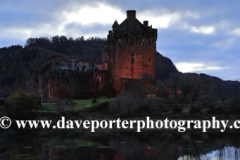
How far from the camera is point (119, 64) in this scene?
75.1 metres

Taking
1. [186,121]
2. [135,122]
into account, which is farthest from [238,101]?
[135,122]

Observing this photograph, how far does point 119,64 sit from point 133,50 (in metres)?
4.01

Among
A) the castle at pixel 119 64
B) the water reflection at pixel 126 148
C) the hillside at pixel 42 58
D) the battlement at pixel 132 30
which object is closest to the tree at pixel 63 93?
the castle at pixel 119 64

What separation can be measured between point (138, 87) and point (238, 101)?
2144cm

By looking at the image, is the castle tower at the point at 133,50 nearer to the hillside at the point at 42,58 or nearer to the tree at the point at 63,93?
the tree at the point at 63,93

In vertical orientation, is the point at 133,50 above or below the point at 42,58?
below

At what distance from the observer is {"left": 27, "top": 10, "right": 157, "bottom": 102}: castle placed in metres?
71.8

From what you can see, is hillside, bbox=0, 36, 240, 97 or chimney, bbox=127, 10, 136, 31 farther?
hillside, bbox=0, 36, 240, 97

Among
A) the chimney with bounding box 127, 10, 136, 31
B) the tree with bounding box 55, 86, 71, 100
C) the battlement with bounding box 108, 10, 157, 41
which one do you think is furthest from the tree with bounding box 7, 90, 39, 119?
the chimney with bounding box 127, 10, 136, 31

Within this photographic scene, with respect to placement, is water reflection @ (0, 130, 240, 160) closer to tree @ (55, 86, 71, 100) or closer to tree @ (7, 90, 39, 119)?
tree @ (7, 90, 39, 119)

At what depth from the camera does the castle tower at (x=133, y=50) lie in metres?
74.4

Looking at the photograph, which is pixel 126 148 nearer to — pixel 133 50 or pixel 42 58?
pixel 133 50

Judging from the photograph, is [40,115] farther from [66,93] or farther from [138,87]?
[138,87]

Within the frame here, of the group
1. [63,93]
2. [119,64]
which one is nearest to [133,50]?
[119,64]
